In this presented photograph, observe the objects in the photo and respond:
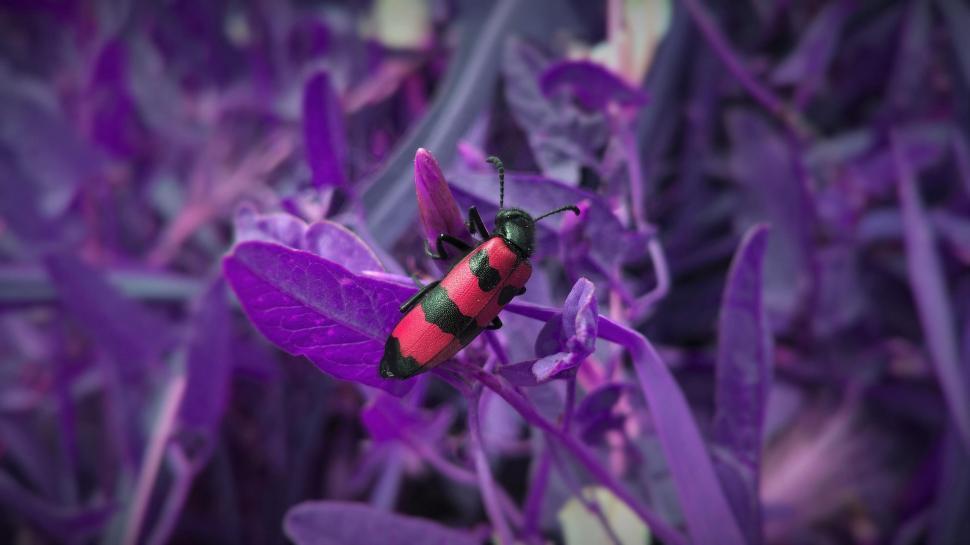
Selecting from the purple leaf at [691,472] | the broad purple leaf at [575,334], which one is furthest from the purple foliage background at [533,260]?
the broad purple leaf at [575,334]

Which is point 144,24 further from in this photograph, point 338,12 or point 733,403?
point 733,403

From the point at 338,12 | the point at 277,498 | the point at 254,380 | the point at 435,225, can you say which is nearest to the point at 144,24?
the point at 338,12

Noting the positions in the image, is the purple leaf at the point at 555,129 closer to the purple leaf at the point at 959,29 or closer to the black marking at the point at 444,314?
the black marking at the point at 444,314

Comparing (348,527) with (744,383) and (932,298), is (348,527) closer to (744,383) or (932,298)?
(744,383)

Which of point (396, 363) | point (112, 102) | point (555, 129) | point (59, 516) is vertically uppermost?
point (112, 102)

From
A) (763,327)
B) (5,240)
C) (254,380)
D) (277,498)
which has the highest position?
(5,240)

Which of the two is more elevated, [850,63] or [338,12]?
[338,12]

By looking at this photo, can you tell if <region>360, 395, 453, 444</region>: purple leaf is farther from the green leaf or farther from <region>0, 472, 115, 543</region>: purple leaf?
<region>0, 472, 115, 543</region>: purple leaf

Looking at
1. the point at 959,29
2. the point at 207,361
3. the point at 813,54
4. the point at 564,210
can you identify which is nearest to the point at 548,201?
the point at 564,210
